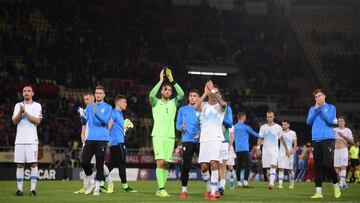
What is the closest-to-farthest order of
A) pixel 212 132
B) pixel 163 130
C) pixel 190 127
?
1. pixel 212 132
2. pixel 163 130
3. pixel 190 127

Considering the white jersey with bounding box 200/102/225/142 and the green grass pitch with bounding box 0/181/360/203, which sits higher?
the white jersey with bounding box 200/102/225/142

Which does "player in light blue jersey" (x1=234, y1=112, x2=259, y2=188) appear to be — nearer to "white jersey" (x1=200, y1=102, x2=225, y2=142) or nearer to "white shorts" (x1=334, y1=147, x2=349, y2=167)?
"white shorts" (x1=334, y1=147, x2=349, y2=167)

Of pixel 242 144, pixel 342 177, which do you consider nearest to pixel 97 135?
pixel 242 144

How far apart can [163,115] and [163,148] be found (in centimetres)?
86

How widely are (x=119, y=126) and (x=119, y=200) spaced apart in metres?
4.51

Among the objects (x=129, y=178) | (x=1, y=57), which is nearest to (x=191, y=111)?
(x=129, y=178)

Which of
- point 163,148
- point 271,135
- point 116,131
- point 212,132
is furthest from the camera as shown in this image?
point 271,135

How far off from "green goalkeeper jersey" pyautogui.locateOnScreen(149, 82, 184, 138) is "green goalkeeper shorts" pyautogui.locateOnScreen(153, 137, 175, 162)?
10cm

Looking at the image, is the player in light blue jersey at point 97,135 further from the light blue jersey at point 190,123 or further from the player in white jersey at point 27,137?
the light blue jersey at point 190,123

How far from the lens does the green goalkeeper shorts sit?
18.1m

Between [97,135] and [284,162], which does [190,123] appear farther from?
[284,162]

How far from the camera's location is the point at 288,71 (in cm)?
5428

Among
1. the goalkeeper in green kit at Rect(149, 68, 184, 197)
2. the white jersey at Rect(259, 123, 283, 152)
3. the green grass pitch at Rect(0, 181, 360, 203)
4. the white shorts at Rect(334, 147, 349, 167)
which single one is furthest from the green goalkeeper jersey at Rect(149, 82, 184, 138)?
the white shorts at Rect(334, 147, 349, 167)

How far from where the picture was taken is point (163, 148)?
18.2m
